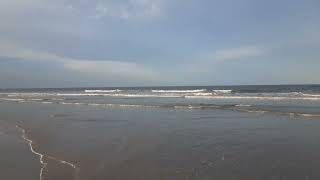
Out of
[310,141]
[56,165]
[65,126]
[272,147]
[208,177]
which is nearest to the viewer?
[208,177]

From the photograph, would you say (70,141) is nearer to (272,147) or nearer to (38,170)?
(38,170)

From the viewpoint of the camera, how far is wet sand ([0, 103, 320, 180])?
7637mm

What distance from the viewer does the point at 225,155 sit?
9273 millimetres

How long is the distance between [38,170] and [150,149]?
3.22 m

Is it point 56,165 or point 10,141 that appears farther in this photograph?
point 10,141

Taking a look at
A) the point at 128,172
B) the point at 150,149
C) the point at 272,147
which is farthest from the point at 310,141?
the point at 128,172

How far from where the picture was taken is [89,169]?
814cm

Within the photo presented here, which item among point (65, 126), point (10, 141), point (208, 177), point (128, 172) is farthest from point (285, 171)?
point (65, 126)

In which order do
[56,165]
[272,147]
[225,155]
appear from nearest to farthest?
[56,165], [225,155], [272,147]

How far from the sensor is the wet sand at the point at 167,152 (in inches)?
301

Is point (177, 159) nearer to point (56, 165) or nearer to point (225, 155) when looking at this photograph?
point (225, 155)

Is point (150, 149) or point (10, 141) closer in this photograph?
point (150, 149)

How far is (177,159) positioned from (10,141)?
6.28 meters

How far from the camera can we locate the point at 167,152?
9.85m
